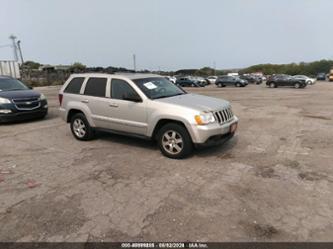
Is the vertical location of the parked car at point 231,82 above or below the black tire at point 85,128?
below

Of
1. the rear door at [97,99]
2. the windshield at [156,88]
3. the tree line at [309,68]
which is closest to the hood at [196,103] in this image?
the windshield at [156,88]

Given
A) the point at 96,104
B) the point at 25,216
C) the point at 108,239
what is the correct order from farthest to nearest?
the point at 96,104 → the point at 25,216 → the point at 108,239

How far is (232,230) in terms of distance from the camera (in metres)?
3.02

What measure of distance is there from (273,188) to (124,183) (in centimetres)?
223

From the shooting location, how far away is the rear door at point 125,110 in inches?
217

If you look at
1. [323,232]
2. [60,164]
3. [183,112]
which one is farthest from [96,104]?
[323,232]

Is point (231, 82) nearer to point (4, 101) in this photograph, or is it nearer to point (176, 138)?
point (4, 101)

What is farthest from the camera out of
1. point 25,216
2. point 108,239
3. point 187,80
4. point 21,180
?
point 187,80

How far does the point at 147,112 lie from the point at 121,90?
2.91ft

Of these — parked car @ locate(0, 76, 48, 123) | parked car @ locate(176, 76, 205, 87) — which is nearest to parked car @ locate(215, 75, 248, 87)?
parked car @ locate(176, 76, 205, 87)

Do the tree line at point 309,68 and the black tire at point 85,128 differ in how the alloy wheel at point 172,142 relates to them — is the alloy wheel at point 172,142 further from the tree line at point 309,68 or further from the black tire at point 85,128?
the tree line at point 309,68

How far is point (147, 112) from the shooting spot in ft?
17.7

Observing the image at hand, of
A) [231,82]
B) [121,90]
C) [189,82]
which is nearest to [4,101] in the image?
[121,90]

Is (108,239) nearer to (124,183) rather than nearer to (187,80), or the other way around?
(124,183)
